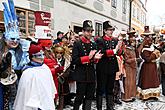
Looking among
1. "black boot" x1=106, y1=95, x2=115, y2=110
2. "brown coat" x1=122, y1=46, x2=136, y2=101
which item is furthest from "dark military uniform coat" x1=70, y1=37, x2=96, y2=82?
"brown coat" x1=122, y1=46, x2=136, y2=101

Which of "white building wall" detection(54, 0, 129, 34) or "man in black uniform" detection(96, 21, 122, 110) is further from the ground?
"white building wall" detection(54, 0, 129, 34)

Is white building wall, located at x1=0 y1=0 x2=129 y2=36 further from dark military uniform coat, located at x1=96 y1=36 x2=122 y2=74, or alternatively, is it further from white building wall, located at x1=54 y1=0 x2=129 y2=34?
dark military uniform coat, located at x1=96 y1=36 x2=122 y2=74

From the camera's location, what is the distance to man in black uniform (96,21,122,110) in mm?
5648

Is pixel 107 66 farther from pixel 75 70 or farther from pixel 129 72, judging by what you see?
pixel 129 72

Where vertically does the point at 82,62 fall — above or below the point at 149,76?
above

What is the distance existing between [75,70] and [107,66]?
73cm

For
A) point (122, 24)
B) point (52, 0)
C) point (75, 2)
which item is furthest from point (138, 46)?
point (122, 24)

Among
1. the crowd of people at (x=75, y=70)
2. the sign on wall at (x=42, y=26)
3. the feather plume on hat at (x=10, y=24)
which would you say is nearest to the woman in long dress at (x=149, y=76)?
the crowd of people at (x=75, y=70)

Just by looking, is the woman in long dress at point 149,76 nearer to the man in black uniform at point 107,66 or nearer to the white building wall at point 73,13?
the man in black uniform at point 107,66

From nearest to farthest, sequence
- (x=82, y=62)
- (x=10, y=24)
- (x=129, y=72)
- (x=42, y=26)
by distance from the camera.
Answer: (x=10, y=24) → (x=42, y=26) → (x=82, y=62) → (x=129, y=72)

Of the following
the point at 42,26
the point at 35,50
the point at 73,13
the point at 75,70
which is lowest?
the point at 75,70

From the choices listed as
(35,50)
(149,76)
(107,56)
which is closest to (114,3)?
(149,76)

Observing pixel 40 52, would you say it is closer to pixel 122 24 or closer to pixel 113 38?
pixel 113 38

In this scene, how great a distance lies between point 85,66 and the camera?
5242mm
